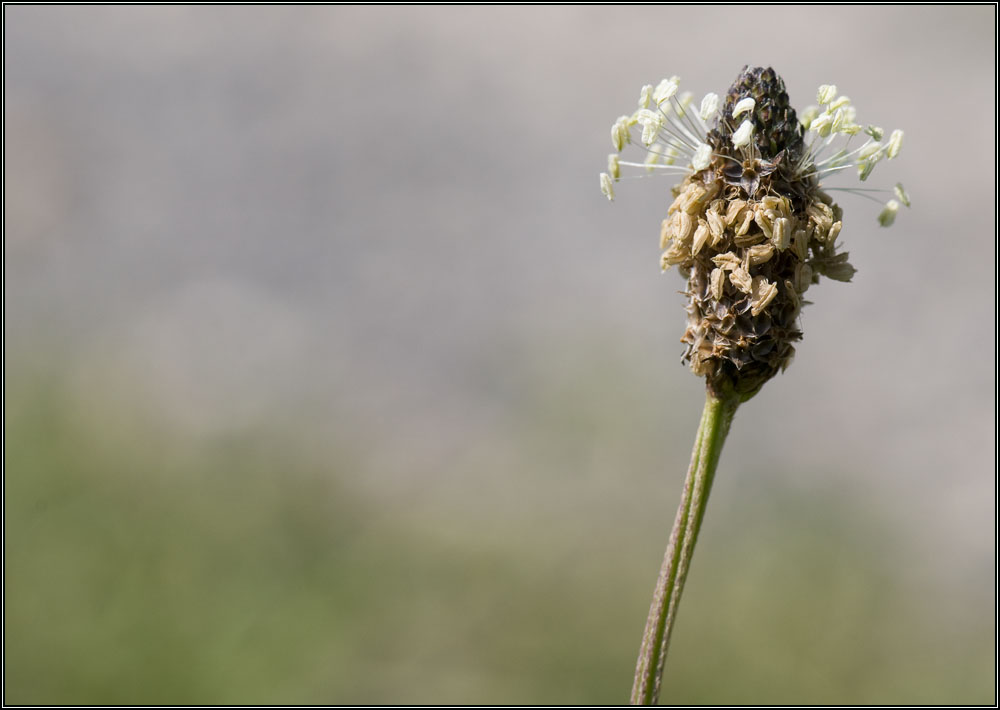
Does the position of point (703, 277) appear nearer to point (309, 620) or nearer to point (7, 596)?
point (309, 620)

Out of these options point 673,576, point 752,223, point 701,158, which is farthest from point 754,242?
point 673,576

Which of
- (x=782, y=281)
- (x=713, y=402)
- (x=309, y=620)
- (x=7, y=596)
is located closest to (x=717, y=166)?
(x=782, y=281)

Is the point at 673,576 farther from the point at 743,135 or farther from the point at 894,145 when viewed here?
the point at 894,145

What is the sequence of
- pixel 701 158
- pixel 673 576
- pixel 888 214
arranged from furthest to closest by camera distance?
pixel 888 214 → pixel 701 158 → pixel 673 576

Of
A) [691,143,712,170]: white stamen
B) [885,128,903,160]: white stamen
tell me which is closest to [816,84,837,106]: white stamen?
[885,128,903,160]: white stamen

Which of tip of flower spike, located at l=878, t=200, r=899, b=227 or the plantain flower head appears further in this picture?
tip of flower spike, located at l=878, t=200, r=899, b=227

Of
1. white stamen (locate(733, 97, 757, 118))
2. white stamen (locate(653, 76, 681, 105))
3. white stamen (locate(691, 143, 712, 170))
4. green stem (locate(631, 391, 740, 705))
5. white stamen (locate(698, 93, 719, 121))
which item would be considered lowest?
green stem (locate(631, 391, 740, 705))

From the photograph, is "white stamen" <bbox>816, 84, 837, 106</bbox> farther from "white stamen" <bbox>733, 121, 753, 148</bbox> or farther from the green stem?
the green stem
